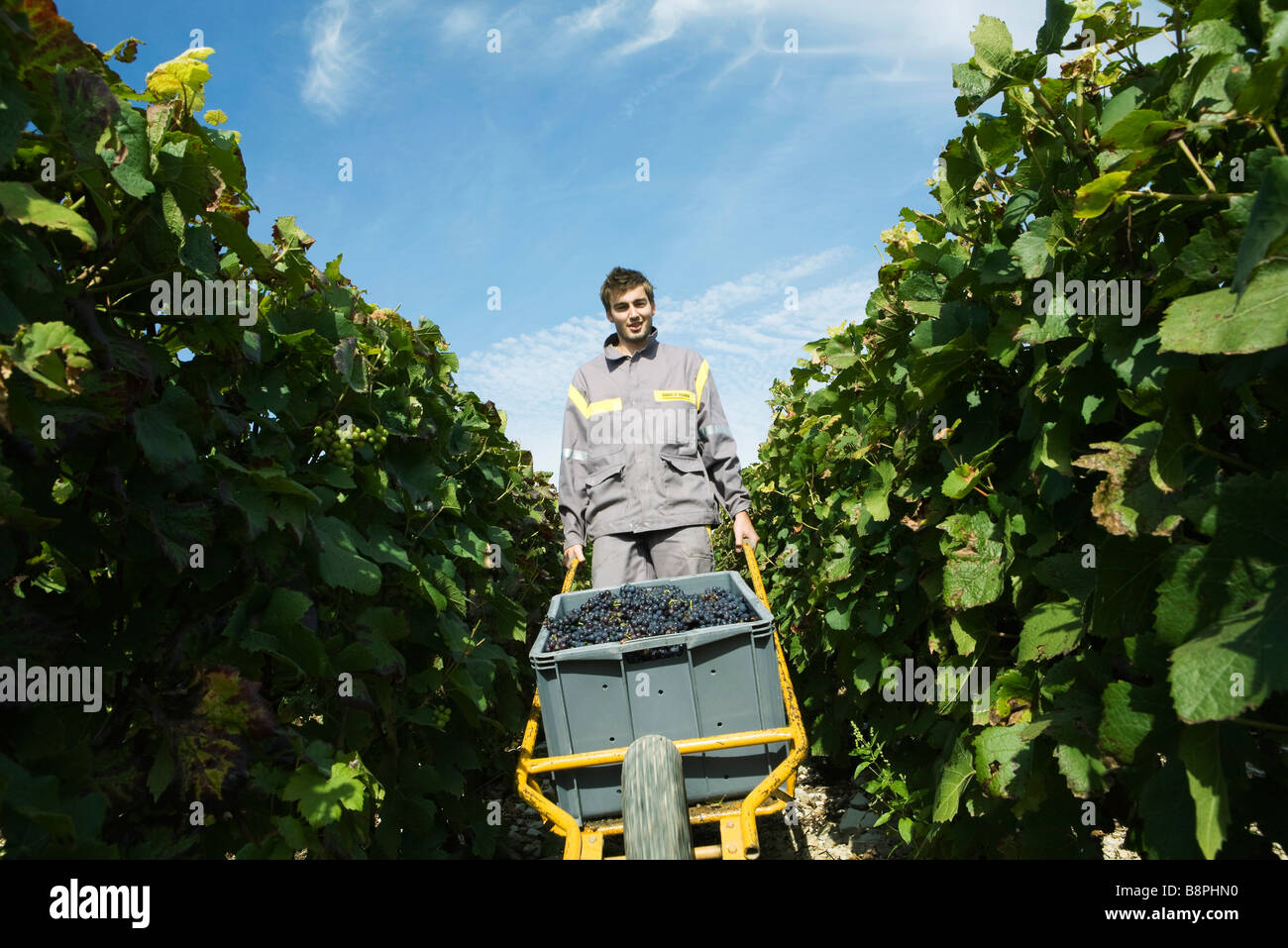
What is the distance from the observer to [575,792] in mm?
2875

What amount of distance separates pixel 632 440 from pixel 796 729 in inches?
82.4

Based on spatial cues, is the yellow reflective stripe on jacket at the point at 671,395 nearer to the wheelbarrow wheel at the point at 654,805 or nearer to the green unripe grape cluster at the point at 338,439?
the green unripe grape cluster at the point at 338,439

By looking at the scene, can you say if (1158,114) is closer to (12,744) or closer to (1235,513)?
(1235,513)

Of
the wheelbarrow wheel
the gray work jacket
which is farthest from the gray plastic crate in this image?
the gray work jacket

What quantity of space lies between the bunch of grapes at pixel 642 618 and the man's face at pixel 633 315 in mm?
1804

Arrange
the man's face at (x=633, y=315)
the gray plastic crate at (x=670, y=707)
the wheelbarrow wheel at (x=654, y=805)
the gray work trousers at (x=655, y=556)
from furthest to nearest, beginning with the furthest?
the man's face at (x=633, y=315), the gray work trousers at (x=655, y=556), the gray plastic crate at (x=670, y=707), the wheelbarrow wheel at (x=654, y=805)

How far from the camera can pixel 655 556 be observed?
4.53m

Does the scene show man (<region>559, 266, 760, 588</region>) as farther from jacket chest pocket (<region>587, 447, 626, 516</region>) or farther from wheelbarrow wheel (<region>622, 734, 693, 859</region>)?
wheelbarrow wheel (<region>622, 734, 693, 859</region>)

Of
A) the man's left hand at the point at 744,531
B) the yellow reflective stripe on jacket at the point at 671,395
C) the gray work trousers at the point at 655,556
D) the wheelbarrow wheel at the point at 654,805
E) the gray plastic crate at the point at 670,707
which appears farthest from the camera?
the yellow reflective stripe on jacket at the point at 671,395

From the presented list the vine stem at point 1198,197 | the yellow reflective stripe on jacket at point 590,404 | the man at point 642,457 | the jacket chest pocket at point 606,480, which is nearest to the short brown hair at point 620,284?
the man at point 642,457

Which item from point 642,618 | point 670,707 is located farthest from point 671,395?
point 670,707

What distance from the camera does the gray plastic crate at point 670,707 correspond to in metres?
2.92

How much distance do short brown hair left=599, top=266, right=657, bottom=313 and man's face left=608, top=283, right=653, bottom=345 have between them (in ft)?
0.09

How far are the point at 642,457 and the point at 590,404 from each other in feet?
1.68
